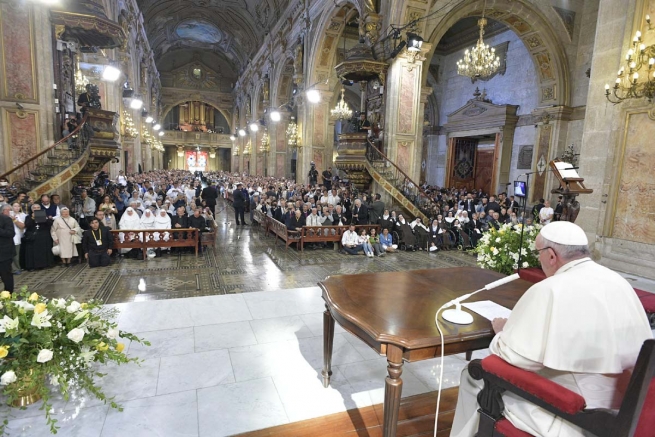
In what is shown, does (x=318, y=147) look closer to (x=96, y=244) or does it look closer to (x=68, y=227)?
(x=96, y=244)

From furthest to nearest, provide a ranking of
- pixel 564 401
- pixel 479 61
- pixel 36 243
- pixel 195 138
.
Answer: pixel 195 138
pixel 479 61
pixel 36 243
pixel 564 401

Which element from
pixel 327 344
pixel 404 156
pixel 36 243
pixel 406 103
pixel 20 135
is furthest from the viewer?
pixel 404 156

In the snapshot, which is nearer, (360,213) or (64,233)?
(64,233)

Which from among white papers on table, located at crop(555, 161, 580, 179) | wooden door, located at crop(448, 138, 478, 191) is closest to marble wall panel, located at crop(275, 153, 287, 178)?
wooden door, located at crop(448, 138, 478, 191)

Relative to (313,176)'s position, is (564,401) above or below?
below

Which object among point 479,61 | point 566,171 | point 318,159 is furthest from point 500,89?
Result: point 566,171

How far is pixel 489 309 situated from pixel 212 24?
32727 mm

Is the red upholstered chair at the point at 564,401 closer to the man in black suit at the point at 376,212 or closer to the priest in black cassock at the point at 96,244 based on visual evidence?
the priest in black cassock at the point at 96,244

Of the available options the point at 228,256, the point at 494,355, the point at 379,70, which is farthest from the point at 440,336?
the point at 379,70

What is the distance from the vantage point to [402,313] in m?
2.43

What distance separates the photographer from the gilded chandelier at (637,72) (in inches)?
215

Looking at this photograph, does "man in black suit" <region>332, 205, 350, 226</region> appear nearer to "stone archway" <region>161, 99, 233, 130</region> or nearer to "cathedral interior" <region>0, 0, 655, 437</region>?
"cathedral interior" <region>0, 0, 655, 437</region>

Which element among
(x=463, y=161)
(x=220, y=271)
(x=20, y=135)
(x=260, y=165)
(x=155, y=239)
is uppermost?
(x=463, y=161)

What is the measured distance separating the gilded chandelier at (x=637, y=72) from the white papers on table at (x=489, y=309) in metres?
5.15
